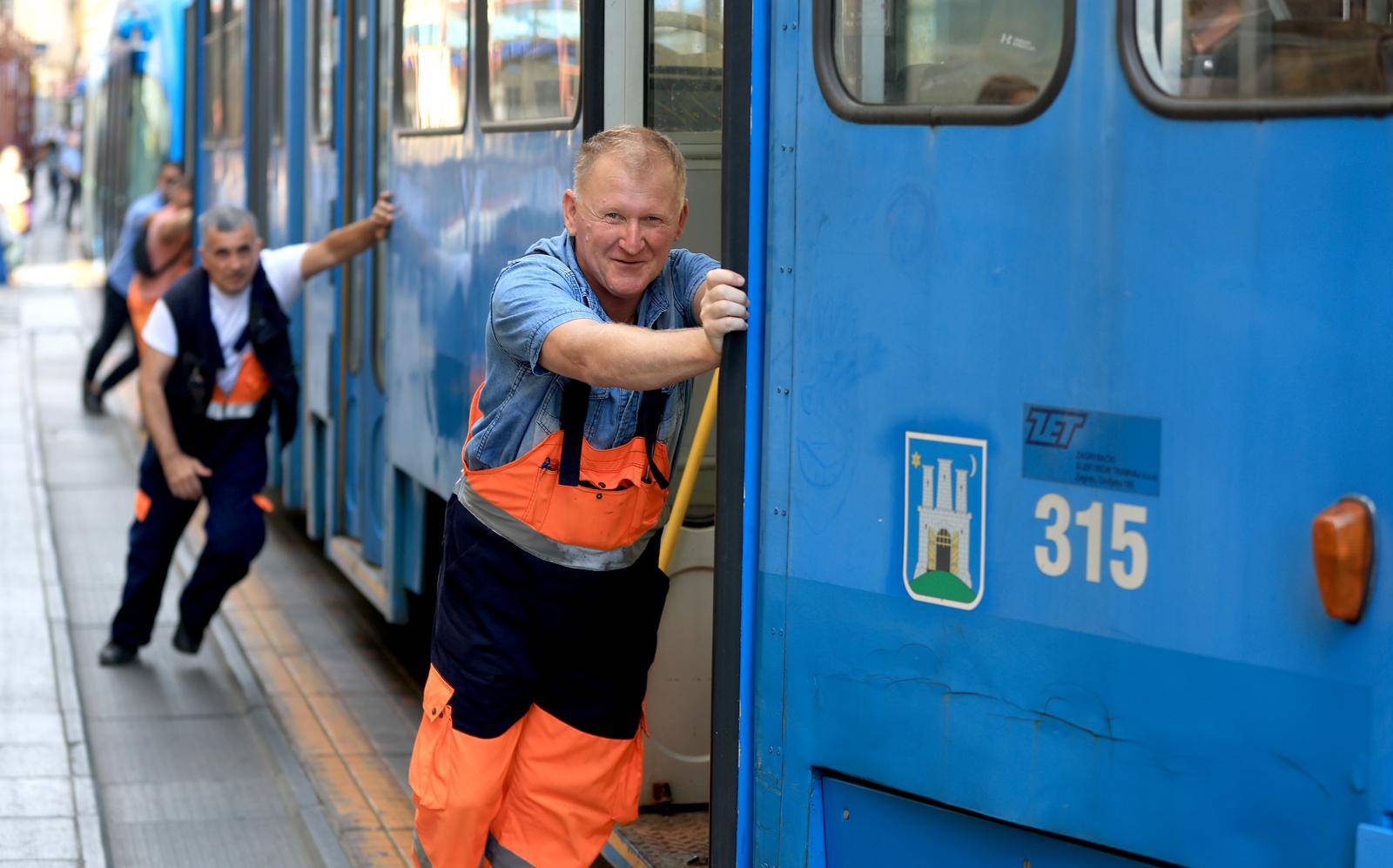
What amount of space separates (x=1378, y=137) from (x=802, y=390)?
93 centimetres

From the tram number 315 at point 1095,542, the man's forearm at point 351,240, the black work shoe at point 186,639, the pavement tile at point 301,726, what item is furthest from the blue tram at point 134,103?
the tram number 315 at point 1095,542

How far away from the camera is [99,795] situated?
5.04 m

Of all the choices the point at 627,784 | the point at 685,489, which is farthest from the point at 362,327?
the point at 627,784

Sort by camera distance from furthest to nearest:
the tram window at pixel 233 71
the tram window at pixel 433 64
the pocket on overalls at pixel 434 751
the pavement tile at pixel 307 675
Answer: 1. the tram window at pixel 233 71
2. the pavement tile at pixel 307 675
3. the tram window at pixel 433 64
4. the pocket on overalls at pixel 434 751

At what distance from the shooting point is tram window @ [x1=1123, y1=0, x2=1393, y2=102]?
215 cm

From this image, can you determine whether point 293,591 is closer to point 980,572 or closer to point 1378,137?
point 980,572

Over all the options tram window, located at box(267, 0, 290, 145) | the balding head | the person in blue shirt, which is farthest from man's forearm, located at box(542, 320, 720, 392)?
the person in blue shirt

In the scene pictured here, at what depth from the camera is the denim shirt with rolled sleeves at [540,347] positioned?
2.89 m

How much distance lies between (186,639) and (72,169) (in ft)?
114

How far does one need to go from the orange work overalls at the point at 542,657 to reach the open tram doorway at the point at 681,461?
1.06ft

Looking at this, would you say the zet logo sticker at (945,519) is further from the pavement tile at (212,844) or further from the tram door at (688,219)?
the pavement tile at (212,844)

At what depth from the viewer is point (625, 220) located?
9.59 ft

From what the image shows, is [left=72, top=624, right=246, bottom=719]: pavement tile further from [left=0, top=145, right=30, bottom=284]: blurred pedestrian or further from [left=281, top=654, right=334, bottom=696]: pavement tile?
[left=0, top=145, right=30, bottom=284]: blurred pedestrian

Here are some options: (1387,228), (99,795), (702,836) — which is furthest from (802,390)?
(99,795)
